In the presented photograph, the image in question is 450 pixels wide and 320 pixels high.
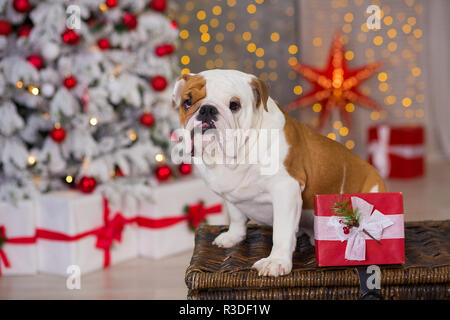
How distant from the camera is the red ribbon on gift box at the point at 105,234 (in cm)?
206

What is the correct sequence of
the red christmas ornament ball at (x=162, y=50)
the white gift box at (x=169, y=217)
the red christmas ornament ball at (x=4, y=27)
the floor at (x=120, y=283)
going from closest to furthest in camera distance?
the floor at (x=120, y=283), the red christmas ornament ball at (x=4, y=27), the white gift box at (x=169, y=217), the red christmas ornament ball at (x=162, y=50)

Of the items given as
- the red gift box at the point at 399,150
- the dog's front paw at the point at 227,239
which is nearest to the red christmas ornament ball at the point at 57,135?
the dog's front paw at the point at 227,239

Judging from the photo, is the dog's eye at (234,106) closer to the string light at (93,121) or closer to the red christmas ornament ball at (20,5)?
the string light at (93,121)

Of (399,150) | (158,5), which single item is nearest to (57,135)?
(158,5)

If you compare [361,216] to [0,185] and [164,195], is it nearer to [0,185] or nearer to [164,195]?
[164,195]

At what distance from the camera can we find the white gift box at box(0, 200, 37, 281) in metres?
2.04

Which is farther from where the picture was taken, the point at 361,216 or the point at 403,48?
the point at 403,48

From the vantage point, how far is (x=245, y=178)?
114 cm

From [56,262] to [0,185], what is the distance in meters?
0.39

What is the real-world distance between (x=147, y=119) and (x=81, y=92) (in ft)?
1.08

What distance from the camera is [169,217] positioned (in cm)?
231
